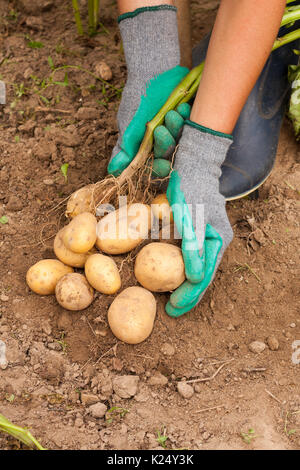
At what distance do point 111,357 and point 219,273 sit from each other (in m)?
0.52

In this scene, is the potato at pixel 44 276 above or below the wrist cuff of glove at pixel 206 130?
below

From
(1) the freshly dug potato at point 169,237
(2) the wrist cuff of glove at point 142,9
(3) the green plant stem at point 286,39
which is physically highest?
(2) the wrist cuff of glove at point 142,9

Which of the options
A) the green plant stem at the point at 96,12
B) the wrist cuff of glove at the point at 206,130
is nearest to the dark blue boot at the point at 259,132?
the wrist cuff of glove at the point at 206,130

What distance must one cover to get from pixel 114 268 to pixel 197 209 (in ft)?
1.17

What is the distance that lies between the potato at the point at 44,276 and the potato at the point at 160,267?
0.28 meters

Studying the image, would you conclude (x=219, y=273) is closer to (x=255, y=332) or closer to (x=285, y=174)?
(x=255, y=332)

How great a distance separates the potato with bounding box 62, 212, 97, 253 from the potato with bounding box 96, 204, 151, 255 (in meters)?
0.04

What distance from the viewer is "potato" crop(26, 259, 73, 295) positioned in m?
1.60

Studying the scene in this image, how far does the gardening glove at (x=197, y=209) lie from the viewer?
1.56 m

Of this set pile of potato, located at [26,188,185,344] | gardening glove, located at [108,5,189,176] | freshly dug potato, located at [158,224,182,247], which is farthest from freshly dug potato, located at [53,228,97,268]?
gardening glove, located at [108,5,189,176]

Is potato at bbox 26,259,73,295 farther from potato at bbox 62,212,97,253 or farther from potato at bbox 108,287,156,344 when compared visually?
potato at bbox 108,287,156,344

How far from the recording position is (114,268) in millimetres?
1572

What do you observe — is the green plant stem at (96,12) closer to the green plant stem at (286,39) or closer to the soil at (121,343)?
the soil at (121,343)

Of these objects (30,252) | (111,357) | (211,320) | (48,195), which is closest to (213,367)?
(211,320)
